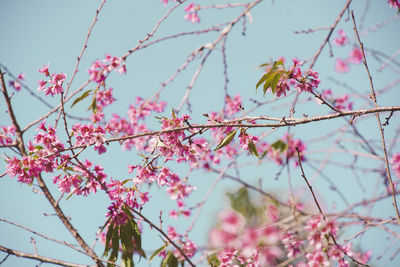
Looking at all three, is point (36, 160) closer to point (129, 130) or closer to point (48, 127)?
point (48, 127)

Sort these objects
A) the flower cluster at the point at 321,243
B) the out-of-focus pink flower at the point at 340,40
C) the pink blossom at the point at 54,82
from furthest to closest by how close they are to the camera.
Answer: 1. the out-of-focus pink flower at the point at 340,40
2. the pink blossom at the point at 54,82
3. the flower cluster at the point at 321,243

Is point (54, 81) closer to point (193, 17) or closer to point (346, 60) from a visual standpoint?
point (193, 17)

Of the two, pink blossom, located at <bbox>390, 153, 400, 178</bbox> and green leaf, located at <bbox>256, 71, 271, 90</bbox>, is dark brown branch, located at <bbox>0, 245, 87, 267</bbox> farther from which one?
pink blossom, located at <bbox>390, 153, 400, 178</bbox>

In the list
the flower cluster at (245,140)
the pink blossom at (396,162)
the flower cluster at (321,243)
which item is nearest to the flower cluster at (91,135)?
the flower cluster at (245,140)

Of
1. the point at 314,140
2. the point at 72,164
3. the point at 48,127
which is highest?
the point at 314,140

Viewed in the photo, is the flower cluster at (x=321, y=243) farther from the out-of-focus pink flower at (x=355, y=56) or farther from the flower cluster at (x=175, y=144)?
Result: the out-of-focus pink flower at (x=355, y=56)

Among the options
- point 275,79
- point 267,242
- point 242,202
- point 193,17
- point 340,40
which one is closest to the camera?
point 267,242

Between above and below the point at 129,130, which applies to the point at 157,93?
below

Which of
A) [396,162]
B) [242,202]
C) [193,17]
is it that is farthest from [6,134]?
[396,162]

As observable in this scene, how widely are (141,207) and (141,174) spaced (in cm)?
19

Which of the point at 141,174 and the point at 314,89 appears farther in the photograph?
the point at 141,174

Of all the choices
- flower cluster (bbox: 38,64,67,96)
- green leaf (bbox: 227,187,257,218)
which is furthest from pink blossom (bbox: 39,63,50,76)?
green leaf (bbox: 227,187,257,218)

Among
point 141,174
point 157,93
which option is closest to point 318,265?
point 141,174

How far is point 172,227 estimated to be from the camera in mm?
3283
